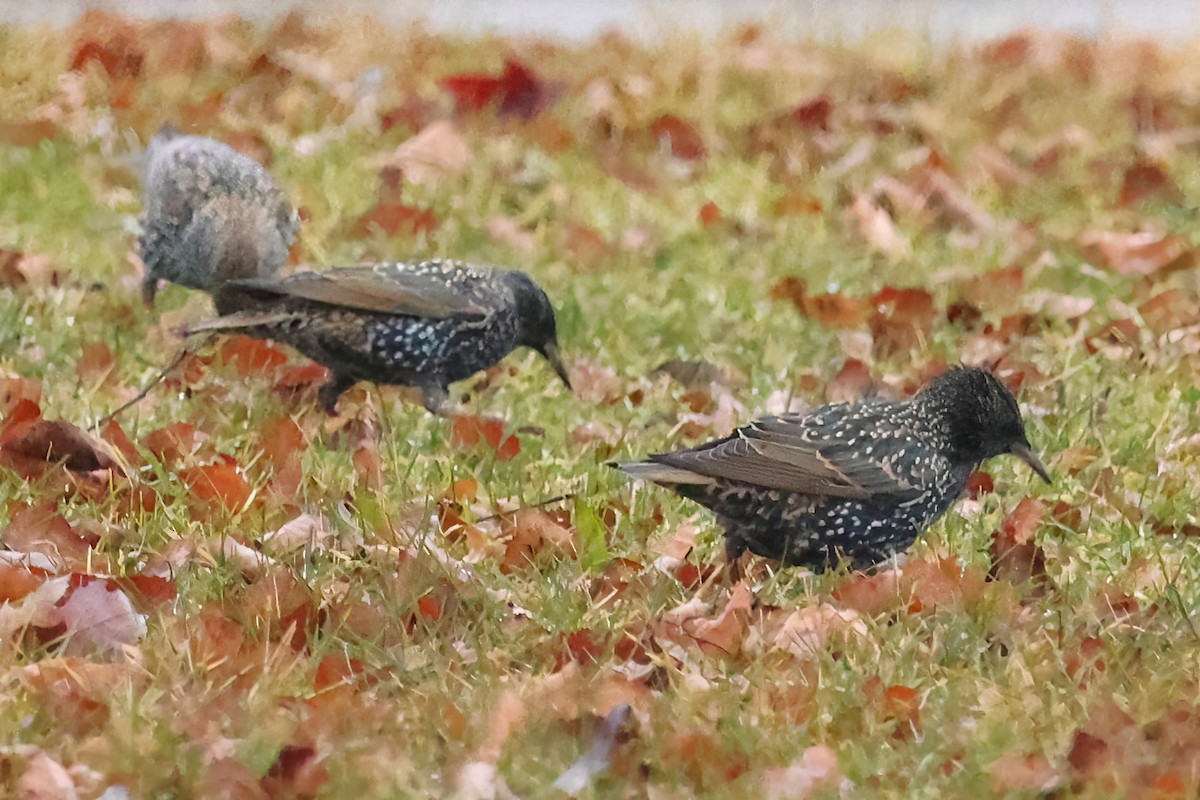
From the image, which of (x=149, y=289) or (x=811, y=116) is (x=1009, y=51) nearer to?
(x=811, y=116)

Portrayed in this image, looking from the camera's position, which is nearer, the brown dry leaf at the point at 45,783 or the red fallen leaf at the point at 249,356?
the brown dry leaf at the point at 45,783

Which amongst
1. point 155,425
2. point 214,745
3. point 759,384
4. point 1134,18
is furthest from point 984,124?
point 214,745

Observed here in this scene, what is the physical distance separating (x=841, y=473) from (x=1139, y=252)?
3.65 m

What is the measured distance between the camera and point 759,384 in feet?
21.7

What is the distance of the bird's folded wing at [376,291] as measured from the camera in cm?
630

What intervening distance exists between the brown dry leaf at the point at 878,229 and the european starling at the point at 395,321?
2353 mm

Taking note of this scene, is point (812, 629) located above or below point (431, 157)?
above

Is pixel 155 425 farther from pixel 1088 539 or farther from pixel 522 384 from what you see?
pixel 1088 539

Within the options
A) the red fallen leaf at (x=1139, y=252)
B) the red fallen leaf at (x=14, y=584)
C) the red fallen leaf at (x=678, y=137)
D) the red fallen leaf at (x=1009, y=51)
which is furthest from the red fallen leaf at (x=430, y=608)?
the red fallen leaf at (x=1009, y=51)

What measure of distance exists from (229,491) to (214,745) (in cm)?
150

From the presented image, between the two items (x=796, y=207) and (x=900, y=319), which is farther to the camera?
(x=796, y=207)

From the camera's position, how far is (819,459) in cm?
495

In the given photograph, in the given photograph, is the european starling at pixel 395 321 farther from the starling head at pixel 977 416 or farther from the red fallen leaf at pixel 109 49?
the red fallen leaf at pixel 109 49

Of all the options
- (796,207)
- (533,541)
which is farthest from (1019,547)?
(796,207)
